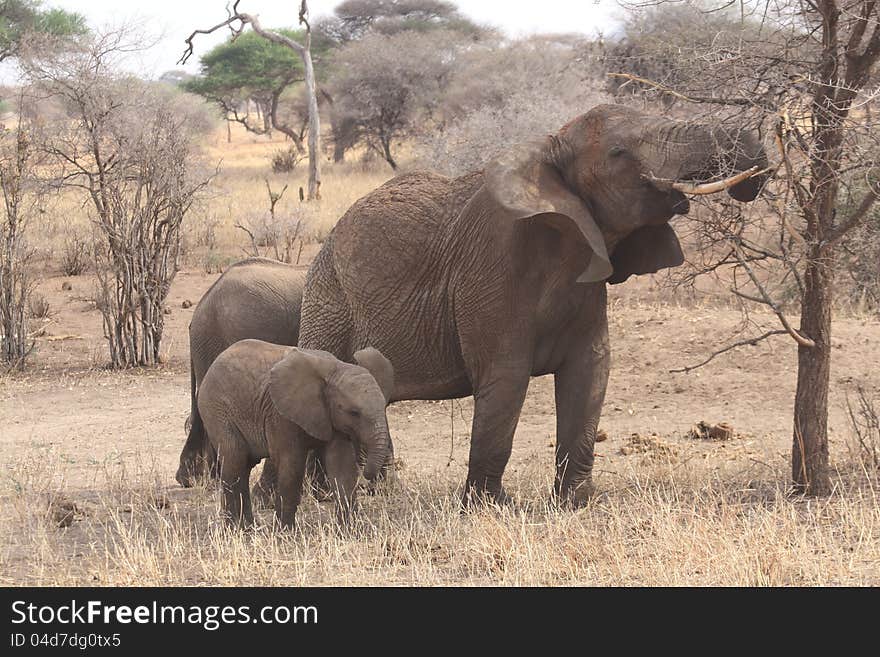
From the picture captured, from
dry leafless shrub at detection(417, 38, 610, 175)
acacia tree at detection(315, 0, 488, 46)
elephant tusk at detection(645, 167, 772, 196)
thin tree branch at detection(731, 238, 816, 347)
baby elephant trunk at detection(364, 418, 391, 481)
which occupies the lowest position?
baby elephant trunk at detection(364, 418, 391, 481)

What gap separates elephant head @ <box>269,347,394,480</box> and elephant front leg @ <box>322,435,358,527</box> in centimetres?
8

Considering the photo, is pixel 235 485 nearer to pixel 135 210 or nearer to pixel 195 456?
pixel 195 456

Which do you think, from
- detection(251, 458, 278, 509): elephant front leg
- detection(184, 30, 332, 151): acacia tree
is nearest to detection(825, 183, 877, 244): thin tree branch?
detection(251, 458, 278, 509): elephant front leg

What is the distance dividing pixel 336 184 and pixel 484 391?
67.4 ft

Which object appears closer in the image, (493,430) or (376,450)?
(376,450)

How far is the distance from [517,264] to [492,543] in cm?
156

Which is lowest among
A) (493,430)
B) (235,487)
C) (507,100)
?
(235,487)

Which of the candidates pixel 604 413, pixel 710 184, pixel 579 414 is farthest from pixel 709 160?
pixel 604 413

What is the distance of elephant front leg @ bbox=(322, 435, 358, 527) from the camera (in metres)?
6.10

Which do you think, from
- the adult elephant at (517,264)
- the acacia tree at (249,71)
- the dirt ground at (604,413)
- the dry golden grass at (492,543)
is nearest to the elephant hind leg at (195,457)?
the dirt ground at (604,413)

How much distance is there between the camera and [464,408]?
36.0ft

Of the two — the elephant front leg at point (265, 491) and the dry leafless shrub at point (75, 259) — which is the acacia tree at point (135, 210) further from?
the elephant front leg at point (265, 491)

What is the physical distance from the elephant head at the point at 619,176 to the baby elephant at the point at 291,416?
118 cm

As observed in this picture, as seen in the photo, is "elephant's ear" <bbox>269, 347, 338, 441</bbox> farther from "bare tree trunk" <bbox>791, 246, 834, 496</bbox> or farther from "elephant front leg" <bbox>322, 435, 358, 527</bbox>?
"bare tree trunk" <bbox>791, 246, 834, 496</bbox>
